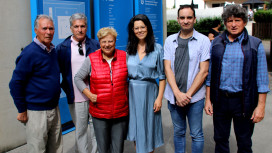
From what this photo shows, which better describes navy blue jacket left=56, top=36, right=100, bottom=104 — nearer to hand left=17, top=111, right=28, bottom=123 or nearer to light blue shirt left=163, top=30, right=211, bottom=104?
hand left=17, top=111, right=28, bottom=123

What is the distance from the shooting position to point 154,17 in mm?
6449

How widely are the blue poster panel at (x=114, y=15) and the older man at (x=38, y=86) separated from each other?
7.11 ft

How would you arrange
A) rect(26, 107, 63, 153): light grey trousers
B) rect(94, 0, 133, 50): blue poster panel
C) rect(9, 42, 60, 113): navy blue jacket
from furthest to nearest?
rect(94, 0, 133, 50): blue poster panel
rect(26, 107, 63, 153): light grey trousers
rect(9, 42, 60, 113): navy blue jacket

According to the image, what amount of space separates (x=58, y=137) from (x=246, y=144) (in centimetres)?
204

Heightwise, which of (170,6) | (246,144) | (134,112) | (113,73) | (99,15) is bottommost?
(246,144)

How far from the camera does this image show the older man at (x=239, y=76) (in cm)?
255

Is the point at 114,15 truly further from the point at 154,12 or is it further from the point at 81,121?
the point at 81,121

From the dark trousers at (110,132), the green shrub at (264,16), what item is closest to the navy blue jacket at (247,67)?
the dark trousers at (110,132)

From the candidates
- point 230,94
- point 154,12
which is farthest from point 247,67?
point 154,12

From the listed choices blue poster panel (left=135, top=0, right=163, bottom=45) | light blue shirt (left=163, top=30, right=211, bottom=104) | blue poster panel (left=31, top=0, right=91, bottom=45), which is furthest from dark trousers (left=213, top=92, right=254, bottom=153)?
blue poster panel (left=135, top=0, right=163, bottom=45)

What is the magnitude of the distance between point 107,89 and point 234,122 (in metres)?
1.38

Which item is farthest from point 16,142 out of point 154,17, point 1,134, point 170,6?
point 170,6

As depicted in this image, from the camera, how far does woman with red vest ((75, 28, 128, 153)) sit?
270cm

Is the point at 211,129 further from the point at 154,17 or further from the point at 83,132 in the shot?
the point at 154,17
